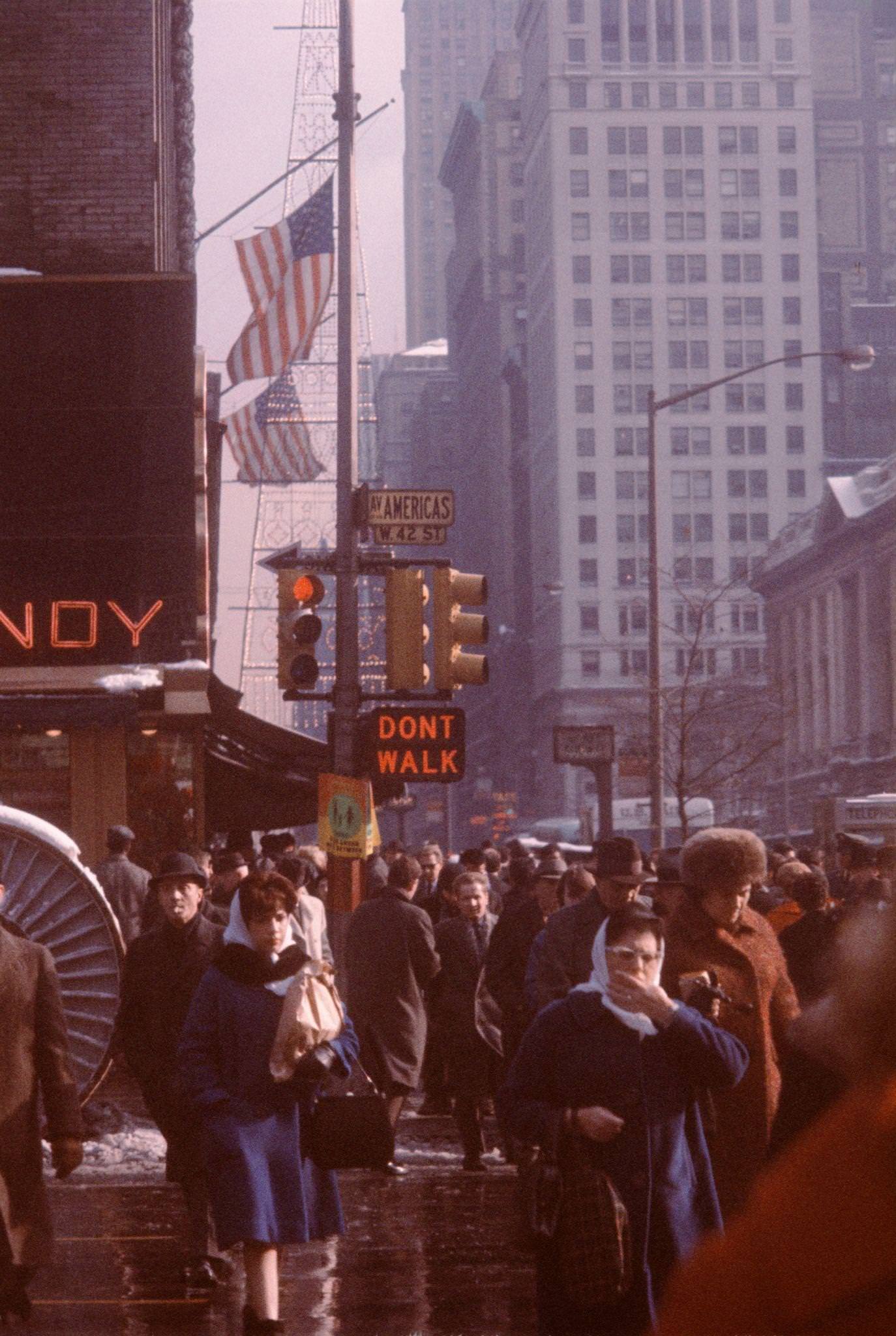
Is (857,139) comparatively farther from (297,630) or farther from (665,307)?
(297,630)

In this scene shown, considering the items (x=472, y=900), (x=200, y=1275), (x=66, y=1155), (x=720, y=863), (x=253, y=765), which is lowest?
(x=200, y=1275)

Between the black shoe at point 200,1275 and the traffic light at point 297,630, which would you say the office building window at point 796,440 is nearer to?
the traffic light at point 297,630

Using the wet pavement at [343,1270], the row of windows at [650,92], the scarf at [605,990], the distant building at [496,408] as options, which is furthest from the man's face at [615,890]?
the row of windows at [650,92]

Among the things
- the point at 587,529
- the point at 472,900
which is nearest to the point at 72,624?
the point at 472,900

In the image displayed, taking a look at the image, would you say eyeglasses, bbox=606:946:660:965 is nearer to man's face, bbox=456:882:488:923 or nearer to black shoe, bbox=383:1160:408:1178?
black shoe, bbox=383:1160:408:1178

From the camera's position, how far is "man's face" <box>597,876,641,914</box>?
10.4 m

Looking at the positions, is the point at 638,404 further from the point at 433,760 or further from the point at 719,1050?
the point at 719,1050

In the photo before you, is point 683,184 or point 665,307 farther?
point 683,184

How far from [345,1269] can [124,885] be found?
7.36m

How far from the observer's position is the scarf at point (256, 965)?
8320 millimetres

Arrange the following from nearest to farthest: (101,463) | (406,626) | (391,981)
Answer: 1. (391,981)
2. (406,626)
3. (101,463)

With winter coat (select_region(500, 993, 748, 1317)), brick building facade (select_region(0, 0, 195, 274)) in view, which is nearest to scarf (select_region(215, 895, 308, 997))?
winter coat (select_region(500, 993, 748, 1317))

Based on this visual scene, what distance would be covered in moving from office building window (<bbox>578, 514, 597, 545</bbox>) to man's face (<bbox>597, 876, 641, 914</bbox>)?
418 ft

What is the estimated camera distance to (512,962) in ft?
46.5
